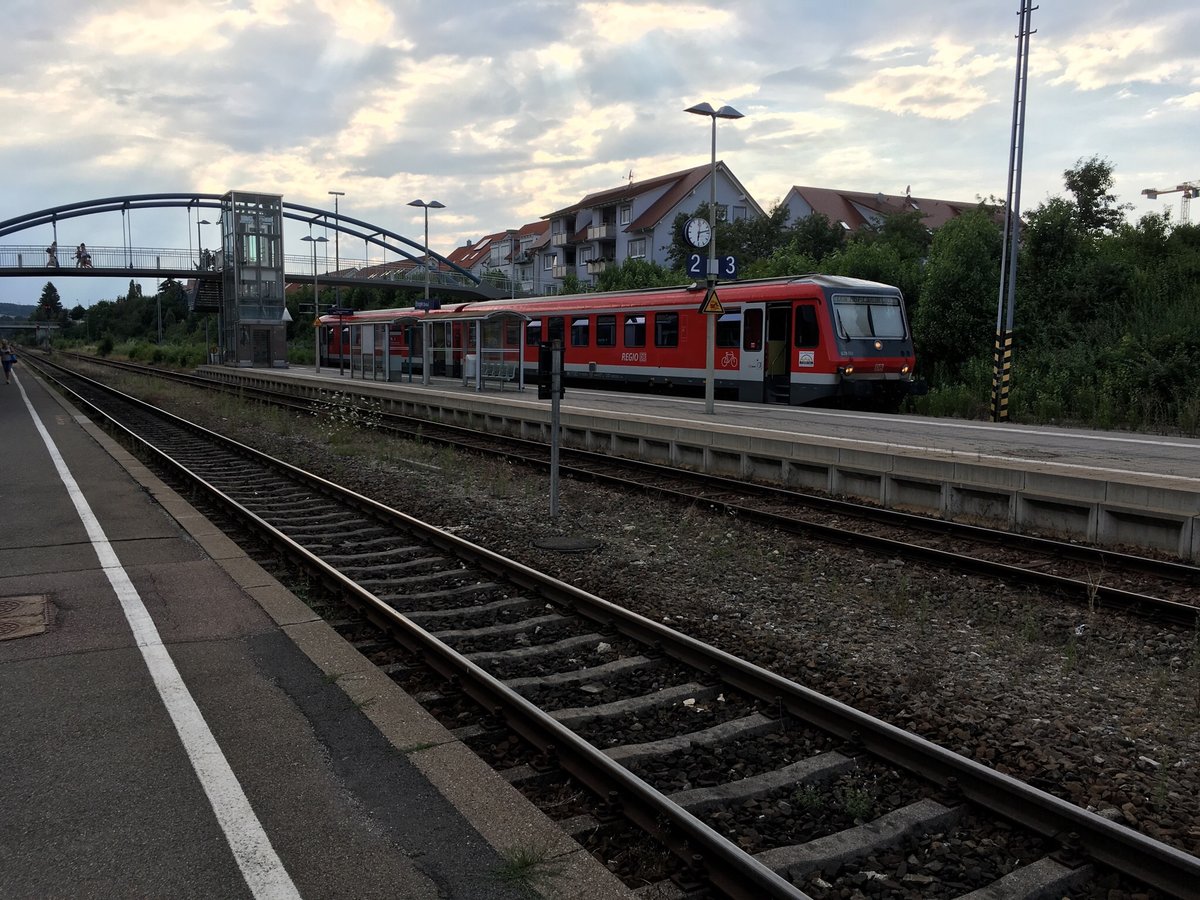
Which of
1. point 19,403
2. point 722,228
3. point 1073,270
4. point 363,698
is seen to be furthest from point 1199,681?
point 722,228

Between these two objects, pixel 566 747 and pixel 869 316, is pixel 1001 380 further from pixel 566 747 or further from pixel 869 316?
pixel 566 747

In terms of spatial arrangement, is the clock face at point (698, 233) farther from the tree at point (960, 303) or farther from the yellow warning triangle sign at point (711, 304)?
the tree at point (960, 303)

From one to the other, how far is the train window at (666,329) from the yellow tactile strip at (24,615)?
695 inches

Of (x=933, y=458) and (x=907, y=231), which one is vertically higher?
(x=907, y=231)

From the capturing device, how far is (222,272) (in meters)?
59.4

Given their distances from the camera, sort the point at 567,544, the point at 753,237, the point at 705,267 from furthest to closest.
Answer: the point at 753,237
the point at 705,267
the point at 567,544

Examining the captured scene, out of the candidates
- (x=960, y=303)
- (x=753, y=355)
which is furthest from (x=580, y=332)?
(x=960, y=303)

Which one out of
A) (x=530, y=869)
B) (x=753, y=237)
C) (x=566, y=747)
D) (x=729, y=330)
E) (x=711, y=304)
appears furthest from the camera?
(x=753, y=237)

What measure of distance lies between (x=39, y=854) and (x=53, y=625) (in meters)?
3.27

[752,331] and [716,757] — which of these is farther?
[752,331]

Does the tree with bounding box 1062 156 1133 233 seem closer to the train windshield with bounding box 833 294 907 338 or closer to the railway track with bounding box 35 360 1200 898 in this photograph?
the train windshield with bounding box 833 294 907 338

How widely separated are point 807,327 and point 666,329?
14.7ft

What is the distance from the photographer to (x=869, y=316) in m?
20.3

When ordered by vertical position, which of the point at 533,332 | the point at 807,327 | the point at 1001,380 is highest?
the point at 807,327
